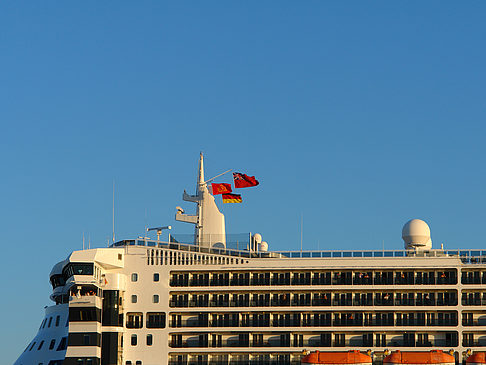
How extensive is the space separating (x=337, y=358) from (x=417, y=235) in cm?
1888

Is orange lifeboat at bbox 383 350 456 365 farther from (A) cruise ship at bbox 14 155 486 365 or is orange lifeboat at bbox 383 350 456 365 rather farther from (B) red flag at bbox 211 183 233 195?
(B) red flag at bbox 211 183 233 195

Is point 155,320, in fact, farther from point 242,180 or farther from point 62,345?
point 242,180

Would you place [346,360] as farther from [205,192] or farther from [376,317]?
[205,192]

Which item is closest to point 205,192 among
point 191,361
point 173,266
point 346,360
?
point 173,266

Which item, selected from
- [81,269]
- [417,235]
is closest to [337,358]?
[417,235]

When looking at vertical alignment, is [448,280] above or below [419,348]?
above

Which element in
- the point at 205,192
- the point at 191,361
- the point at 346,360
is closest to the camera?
the point at 346,360

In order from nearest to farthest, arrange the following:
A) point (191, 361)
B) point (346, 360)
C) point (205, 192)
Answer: point (346, 360), point (191, 361), point (205, 192)

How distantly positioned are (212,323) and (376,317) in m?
17.7

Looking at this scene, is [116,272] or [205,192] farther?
[205,192]

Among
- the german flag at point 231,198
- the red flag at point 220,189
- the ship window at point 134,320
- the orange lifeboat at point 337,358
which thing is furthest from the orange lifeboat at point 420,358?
the red flag at point 220,189

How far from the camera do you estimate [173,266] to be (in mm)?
99688

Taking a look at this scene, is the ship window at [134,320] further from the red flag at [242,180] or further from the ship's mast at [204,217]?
the red flag at [242,180]

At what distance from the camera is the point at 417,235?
336 feet
